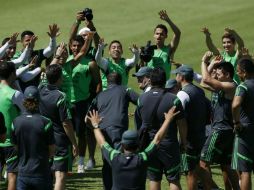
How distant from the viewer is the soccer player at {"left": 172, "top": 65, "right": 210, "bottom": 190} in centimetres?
1350

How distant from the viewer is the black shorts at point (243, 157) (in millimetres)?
13094

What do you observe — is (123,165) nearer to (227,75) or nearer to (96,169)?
(227,75)

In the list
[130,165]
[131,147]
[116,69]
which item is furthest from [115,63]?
[130,165]

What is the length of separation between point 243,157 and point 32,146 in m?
3.43

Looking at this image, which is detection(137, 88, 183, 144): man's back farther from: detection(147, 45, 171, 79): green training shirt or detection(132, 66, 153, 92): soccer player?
detection(147, 45, 171, 79): green training shirt

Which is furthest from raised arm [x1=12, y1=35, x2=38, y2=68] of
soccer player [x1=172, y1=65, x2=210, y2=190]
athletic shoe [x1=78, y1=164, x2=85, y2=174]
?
soccer player [x1=172, y1=65, x2=210, y2=190]

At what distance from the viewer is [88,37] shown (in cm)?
1614

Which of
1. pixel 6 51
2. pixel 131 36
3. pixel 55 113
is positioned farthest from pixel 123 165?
pixel 131 36

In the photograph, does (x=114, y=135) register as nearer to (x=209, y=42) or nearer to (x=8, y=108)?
(x=8, y=108)

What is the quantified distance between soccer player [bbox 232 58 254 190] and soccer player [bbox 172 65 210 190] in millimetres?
670

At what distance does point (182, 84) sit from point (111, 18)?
739 inches

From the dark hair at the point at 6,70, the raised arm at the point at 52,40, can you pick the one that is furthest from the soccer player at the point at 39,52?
the dark hair at the point at 6,70

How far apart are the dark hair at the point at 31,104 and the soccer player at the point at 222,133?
10.1 ft

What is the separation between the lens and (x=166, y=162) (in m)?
12.6
